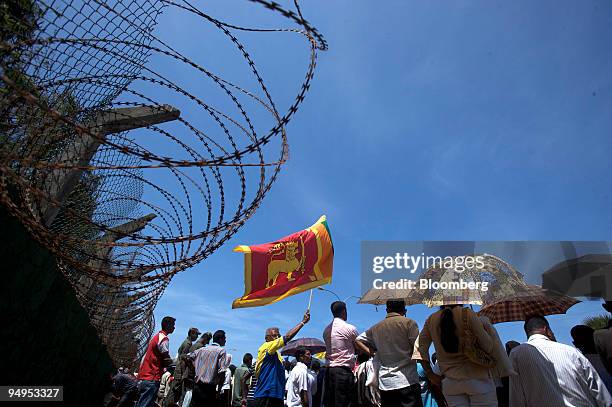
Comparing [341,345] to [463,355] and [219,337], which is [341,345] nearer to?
[463,355]

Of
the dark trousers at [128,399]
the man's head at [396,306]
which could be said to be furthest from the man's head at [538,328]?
the dark trousers at [128,399]

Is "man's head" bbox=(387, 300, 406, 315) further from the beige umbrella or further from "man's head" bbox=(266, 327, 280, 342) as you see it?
the beige umbrella

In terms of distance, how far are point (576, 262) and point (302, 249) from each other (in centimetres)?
770

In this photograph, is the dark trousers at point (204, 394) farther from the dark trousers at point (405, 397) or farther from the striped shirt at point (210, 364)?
the dark trousers at point (405, 397)

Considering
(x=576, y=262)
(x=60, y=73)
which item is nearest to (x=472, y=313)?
(x=60, y=73)

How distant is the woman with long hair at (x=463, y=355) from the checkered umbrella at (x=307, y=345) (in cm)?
1125

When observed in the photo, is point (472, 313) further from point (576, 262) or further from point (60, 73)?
point (576, 262)

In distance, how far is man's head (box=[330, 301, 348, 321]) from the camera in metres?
6.24

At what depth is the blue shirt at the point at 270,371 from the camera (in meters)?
6.63

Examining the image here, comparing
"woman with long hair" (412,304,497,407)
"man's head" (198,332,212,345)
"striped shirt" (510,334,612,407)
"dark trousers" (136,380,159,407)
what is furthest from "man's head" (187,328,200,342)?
"striped shirt" (510,334,612,407)

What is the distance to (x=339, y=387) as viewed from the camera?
5.62 meters

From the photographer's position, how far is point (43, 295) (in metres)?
3.82

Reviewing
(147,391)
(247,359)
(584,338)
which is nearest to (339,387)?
(584,338)

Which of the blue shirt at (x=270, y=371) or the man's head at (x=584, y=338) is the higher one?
the man's head at (x=584, y=338)
